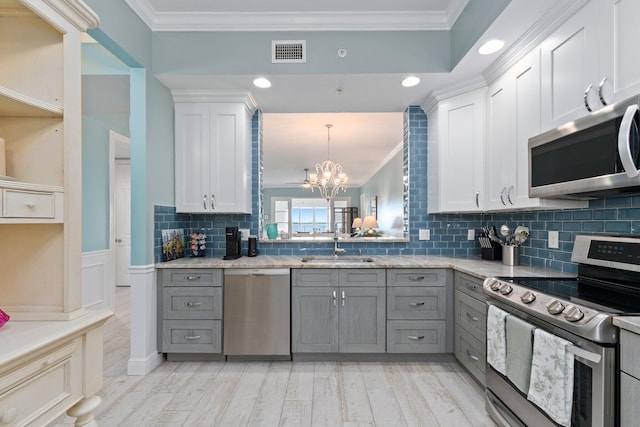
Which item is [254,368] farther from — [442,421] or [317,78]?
[317,78]

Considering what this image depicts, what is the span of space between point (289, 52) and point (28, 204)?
214 cm

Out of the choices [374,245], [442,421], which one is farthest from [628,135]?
[374,245]

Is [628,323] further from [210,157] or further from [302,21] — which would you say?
[210,157]

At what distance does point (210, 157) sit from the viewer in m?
3.03

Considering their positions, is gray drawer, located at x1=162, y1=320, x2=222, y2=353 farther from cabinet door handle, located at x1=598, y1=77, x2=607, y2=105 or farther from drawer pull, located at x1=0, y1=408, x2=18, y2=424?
cabinet door handle, located at x1=598, y1=77, x2=607, y2=105

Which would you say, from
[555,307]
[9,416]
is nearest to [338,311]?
[555,307]

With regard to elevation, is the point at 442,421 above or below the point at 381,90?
below

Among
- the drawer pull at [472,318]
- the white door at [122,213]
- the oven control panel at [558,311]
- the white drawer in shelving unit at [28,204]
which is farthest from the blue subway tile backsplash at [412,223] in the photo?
the white door at [122,213]

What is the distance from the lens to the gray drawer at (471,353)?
2.21m

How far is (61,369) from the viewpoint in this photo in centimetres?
116

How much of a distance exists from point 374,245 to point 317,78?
1701 millimetres

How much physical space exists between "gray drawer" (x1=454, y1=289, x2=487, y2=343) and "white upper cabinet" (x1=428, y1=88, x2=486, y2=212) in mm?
792

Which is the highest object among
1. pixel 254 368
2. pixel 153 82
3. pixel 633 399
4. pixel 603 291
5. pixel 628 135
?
pixel 153 82

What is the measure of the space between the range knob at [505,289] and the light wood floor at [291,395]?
2.77ft
